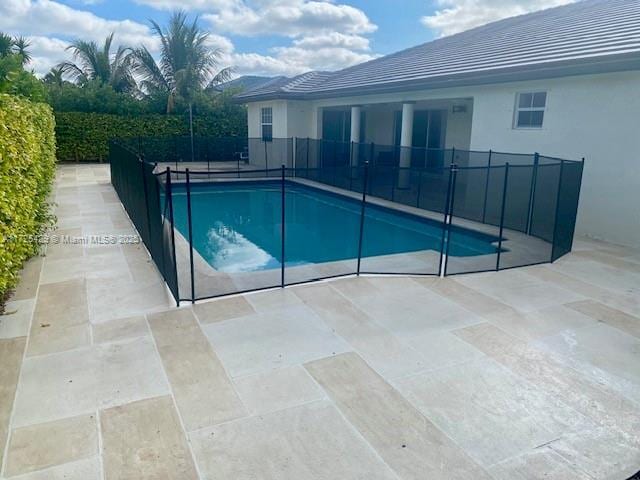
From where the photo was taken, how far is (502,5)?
1811 cm

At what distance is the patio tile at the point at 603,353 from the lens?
3301 millimetres

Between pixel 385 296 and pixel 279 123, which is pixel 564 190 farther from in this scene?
pixel 279 123

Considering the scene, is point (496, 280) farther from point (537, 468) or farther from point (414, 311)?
point (537, 468)

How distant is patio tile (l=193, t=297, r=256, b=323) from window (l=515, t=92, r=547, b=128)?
681cm

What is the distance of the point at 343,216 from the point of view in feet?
36.5

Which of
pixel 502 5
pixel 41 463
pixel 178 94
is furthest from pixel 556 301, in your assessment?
pixel 178 94

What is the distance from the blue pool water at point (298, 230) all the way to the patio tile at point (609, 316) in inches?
107

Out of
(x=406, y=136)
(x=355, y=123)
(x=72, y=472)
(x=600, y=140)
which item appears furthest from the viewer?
(x=355, y=123)

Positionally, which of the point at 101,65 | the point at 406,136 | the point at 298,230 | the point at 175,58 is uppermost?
the point at 175,58

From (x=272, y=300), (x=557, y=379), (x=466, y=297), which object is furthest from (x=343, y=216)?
(x=557, y=379)

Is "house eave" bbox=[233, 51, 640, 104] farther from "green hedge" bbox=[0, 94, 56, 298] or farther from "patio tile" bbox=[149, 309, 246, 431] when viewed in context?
"green hedge" bbox=[0, 94, 56, 298]

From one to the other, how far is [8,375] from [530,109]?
8.90 meters

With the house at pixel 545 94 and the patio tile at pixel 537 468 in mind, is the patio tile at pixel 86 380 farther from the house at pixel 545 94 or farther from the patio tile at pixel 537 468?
the house at pixel 545 94

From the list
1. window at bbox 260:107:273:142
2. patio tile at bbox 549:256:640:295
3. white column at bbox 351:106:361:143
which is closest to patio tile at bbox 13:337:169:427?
patio tile at bbox 549:256:640:295
